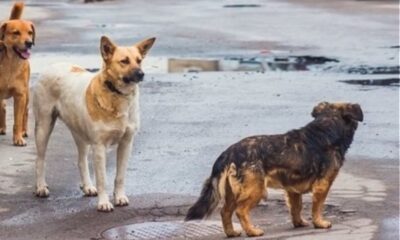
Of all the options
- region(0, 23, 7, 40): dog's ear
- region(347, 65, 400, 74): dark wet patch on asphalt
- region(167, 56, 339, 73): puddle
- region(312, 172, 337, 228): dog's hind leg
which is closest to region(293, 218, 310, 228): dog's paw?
region(312, 172, 337, 228): dog's hind leg

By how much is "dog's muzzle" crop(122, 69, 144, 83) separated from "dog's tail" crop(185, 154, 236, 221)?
4.01 ft

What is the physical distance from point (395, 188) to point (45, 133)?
3.03 meters

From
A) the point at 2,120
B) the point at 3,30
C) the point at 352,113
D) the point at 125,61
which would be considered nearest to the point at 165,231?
the point at 125,61

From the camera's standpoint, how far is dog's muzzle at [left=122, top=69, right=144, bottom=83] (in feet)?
30.0

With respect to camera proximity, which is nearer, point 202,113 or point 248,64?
point 202,113

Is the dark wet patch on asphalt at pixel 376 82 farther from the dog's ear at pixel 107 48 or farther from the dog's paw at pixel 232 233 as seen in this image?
the dog's paw at pixel 232 233

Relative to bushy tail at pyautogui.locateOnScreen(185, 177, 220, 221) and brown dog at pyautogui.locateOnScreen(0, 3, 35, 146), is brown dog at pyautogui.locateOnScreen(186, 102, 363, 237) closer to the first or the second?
bushy tail at pyautogui.locateOnScreen(185, 177, 220, 221)

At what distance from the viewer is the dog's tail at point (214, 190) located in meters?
8.21

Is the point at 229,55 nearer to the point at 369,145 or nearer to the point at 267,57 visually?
the point at 267,57

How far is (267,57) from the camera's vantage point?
67.3ft

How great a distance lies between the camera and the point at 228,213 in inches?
327

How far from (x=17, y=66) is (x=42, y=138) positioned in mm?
2649

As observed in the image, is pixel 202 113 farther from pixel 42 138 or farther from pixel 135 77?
pixel 135 77

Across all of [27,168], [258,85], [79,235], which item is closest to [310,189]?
[79,235]
